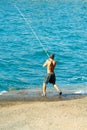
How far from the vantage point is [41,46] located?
37844 millimetres

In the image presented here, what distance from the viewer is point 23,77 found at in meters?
25.4

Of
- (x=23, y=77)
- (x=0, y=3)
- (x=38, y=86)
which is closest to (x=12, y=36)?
(x=23, y=77)

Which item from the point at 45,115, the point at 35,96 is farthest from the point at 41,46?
the point at 45,115

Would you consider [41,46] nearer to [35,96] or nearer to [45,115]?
[35,96]

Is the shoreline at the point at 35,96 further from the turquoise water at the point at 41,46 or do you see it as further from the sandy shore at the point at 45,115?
the turquoise water at the point at 41,46

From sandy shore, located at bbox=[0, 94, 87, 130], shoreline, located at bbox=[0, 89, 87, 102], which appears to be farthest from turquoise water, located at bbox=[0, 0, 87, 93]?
sandy shore, located at bbox=[0, 94, 87, 130]

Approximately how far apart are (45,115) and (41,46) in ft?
74.3

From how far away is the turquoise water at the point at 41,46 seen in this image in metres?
24.9

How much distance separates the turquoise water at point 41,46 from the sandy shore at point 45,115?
418 centimetres

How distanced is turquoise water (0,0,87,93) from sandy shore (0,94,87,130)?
4185 mm

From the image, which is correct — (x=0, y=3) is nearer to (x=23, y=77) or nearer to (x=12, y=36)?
(x=12, y=36)

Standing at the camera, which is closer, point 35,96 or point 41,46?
point 35,96

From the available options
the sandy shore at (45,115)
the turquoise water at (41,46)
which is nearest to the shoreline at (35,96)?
the sandy shore at (45,115)

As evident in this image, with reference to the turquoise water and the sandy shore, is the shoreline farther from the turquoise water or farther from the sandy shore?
the turquoise water
